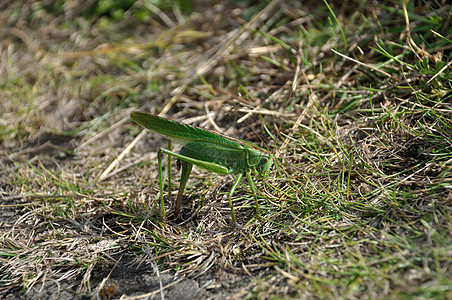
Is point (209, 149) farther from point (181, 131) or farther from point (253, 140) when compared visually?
point (253, 140)

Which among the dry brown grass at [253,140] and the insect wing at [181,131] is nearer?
the dry brown grass at [253,140]

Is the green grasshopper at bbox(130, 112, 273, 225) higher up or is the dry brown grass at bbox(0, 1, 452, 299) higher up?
the green grasshopper at bbox(130, 112, 273, 225)

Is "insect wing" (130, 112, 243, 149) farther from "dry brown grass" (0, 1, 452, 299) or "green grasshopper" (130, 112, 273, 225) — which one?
"dry brown grass" (0, 1, 452, 299)

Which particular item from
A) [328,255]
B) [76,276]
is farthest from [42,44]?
[328,255]

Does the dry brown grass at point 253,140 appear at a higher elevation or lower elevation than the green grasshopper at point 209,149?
lower

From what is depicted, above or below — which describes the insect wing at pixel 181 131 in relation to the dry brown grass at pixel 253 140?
above

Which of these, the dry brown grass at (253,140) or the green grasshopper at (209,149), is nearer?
the dry brown grass at (253,140)

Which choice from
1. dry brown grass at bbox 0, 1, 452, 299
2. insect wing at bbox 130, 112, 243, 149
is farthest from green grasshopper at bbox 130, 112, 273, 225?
dry brown grass at bbox 0, 1, 452, 299

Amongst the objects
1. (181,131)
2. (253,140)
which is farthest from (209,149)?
(253,140)

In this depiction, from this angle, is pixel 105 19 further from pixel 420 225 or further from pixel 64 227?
pixel 420 225

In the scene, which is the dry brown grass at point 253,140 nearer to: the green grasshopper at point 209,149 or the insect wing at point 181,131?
the green grasshopper at point 209,149

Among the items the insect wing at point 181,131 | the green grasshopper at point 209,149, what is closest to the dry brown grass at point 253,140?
the green grasshopper at point 209,149
